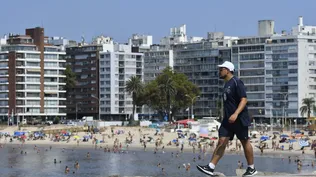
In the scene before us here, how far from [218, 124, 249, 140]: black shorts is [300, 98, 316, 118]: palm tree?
134 metres

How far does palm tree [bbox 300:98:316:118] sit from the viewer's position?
5776 inches

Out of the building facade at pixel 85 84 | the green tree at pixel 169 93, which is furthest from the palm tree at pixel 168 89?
the building facade at pixel 85 84

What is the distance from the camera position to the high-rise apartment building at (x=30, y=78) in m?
155

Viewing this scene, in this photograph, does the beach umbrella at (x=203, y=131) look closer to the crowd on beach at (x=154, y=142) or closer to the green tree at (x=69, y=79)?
the crowd on beach at (x=154, y=142)

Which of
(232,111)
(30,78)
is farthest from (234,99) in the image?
(30,78)

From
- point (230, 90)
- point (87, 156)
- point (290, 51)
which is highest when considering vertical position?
point (290, 51)

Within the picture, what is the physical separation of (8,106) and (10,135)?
26.2m

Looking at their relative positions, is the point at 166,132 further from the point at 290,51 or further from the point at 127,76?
the point at 127,76

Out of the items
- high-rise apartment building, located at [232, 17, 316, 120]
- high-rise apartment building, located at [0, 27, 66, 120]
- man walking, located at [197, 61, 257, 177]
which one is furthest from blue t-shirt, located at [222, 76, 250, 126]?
high-rise apartment building, located at [0, 27, 66, 120]

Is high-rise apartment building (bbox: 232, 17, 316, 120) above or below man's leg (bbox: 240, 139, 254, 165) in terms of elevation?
above

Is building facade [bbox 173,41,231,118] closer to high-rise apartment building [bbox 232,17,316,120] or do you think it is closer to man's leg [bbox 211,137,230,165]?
high-rise apartment building [bbox 232,17,316,120]

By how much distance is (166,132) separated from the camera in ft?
398

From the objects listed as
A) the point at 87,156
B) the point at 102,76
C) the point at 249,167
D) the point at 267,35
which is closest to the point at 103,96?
the point at 102,76

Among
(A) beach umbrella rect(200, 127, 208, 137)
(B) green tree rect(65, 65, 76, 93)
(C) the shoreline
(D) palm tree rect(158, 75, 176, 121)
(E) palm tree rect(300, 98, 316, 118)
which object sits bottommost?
(C) the shoreline
